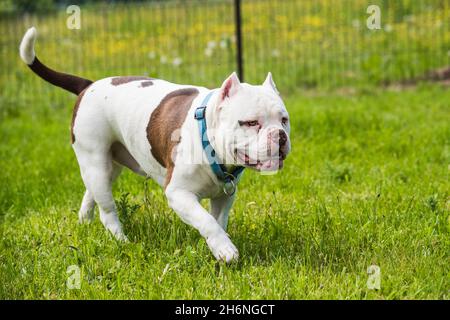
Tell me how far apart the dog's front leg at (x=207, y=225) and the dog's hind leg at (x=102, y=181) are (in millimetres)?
598

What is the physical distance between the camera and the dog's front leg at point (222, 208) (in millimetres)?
3990

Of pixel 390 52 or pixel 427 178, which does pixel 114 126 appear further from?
pixel 390 52

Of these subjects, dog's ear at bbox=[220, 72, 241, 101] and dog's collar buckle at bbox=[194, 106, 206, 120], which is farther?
dog's collar buckle at bbox=[194, 106, 206, 120]

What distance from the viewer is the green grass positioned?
11.3ft

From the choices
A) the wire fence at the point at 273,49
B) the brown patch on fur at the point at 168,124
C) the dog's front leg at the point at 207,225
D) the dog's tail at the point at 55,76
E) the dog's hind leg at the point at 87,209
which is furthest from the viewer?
the wire fence at the point at 273,49

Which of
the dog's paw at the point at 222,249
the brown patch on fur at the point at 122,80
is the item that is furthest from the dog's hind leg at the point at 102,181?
the dog's paw at the point at 222,249

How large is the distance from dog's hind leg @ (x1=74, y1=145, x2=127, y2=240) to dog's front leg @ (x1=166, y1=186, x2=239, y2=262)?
0.60m

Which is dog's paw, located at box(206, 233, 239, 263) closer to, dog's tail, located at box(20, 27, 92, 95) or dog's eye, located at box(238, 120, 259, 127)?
dog's eye, located at box(238, 120, 259, 127)

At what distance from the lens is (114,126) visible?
164 inches

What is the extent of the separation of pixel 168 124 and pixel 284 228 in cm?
88

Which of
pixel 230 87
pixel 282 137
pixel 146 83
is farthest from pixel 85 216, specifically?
pixel 282 137

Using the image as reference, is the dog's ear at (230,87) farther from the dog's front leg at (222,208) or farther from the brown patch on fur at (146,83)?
the brown patch on fur at (146,83)

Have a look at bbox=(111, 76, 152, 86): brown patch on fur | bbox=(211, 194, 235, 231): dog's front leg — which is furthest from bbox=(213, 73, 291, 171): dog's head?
bbox=(111, 76, 152, 86): brown patch on fur

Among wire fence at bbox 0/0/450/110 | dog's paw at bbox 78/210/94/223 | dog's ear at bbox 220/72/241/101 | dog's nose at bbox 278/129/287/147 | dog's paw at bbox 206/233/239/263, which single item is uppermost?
dog's ear at bbox 220/72/241/101
